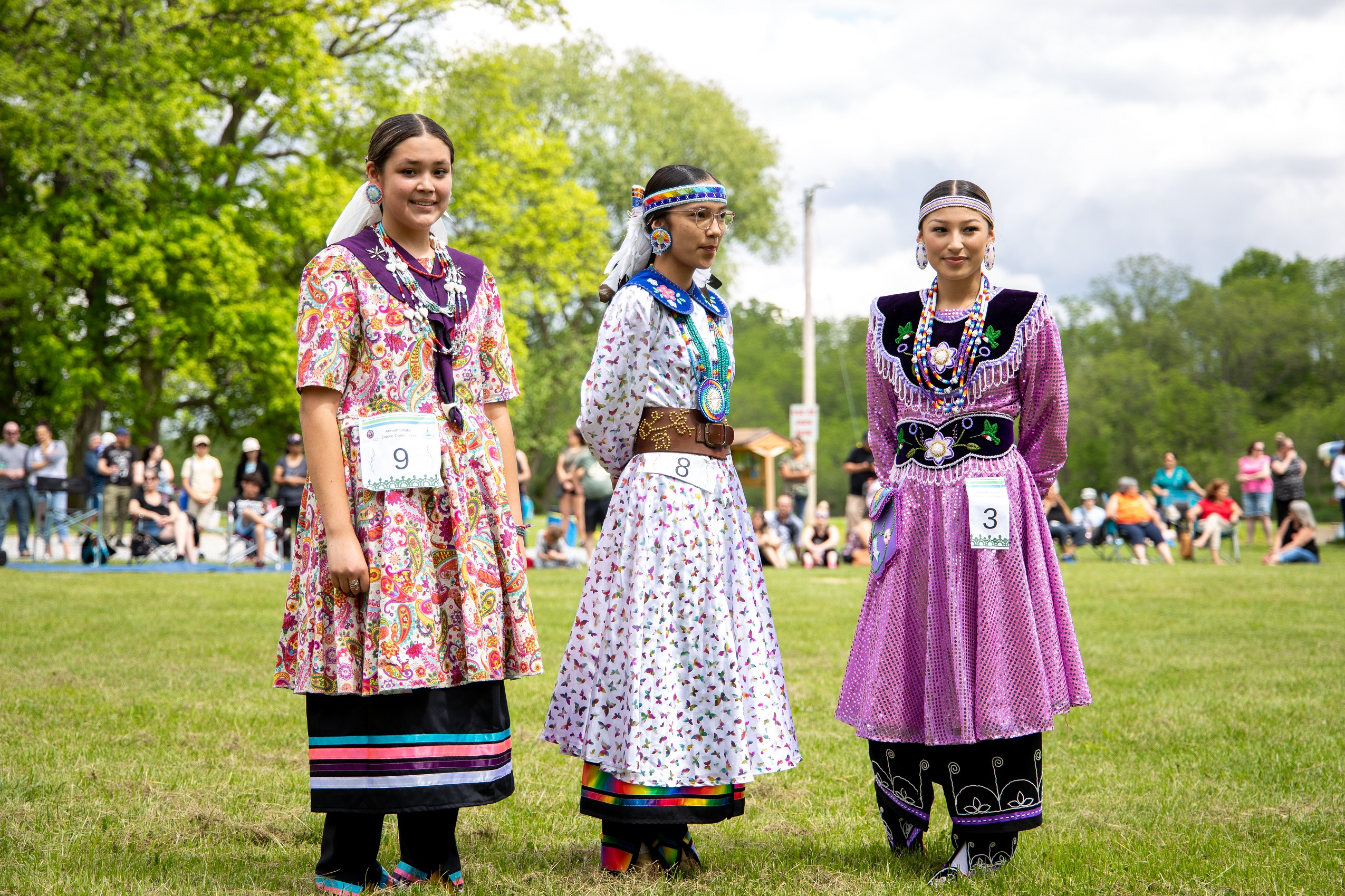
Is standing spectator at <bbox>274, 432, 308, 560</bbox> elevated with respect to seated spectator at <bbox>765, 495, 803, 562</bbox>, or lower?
elevated

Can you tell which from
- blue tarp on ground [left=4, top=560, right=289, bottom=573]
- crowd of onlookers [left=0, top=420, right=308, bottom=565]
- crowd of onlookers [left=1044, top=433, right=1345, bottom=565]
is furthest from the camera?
crowd of onlookers [left=1044, top=433, right=1345, bottom=565]

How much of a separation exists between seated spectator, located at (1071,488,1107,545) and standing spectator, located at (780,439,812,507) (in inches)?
170

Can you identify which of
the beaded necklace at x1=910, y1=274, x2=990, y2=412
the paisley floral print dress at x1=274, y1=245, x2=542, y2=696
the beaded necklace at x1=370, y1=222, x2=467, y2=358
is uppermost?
the beaded necklace at x1=370, y1=222, x2=467, y2=358

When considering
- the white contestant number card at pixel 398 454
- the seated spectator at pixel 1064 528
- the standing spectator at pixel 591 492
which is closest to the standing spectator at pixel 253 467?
the standing spectator at pixel 591 492

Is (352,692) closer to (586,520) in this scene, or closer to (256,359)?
(586,520)

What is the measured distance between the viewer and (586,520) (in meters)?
15.1

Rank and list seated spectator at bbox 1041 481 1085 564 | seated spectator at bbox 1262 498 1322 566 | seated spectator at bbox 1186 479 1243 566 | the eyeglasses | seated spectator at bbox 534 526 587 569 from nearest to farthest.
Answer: the eyeglasses → seated spectator at bbox 534 526 587 569 → seated spectator at bbox 1262 498 1322 566 → seated spectator at bbox 1186 479 1243 566 → seated spectator at bbox 1041 481 1085 564

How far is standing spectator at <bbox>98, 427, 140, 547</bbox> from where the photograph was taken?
15.7 metres

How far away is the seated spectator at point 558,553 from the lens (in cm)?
1549

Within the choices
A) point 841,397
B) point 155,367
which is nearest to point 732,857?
point 155,367

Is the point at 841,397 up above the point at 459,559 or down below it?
above

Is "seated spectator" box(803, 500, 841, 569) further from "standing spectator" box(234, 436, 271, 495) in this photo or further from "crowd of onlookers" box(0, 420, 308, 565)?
"standing spectator" box(234, 436, 271, 495)

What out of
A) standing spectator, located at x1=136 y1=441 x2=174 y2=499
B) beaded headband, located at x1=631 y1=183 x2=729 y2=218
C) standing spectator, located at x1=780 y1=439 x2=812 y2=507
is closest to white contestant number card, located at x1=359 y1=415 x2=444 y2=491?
beaded headband, located at x1=631 y1=183 x2=729 y2=218

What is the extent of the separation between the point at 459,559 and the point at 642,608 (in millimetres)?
539
